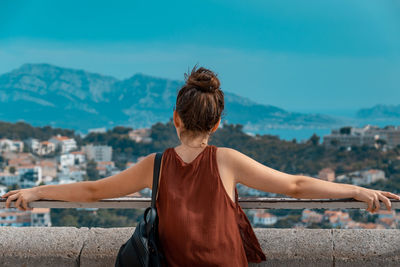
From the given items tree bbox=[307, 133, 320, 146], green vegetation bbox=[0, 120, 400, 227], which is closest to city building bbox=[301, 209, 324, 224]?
green vegetation bbox=[0, 120, 400, 227]

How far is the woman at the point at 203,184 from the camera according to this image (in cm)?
176

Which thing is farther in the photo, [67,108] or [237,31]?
[237,31]

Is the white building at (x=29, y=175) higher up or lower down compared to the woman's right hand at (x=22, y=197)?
lower down

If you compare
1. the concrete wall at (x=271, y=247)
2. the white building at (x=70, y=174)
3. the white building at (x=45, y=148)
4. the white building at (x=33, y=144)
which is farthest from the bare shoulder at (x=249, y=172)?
the white building at (x=33, y=144)

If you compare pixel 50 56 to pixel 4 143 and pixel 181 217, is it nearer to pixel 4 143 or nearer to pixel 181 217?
pixel 4 143

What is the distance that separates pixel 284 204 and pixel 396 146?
143 feet

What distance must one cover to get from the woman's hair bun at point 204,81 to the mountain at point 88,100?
295 feet

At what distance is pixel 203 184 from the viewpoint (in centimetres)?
179

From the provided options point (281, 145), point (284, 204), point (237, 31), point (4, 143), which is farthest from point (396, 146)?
point (237, 31)

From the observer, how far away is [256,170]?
1835mm

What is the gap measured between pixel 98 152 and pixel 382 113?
2835 inches

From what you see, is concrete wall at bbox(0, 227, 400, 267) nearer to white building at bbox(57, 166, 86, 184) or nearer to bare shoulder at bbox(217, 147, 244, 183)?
bare shoulder at bbox(217, 147, 244, 183)

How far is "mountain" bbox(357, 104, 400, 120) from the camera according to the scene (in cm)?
9786

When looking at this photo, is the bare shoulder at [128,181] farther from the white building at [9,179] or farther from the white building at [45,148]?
the white building at [45,148]
